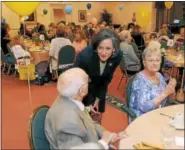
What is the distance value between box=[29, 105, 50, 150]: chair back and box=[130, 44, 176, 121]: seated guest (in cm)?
89

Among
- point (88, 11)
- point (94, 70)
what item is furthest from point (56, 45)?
point (88, 11)

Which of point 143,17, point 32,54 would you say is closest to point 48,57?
point 32,54

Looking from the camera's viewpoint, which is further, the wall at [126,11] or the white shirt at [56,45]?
the wall at [126,11]

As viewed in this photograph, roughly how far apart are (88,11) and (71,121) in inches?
533

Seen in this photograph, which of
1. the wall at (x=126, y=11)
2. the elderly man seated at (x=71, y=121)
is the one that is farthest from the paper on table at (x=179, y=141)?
the wall at (x=126, y=11)

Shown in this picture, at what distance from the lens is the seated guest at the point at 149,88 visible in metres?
2.25

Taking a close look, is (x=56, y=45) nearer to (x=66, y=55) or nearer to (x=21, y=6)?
(x=66, y=55)

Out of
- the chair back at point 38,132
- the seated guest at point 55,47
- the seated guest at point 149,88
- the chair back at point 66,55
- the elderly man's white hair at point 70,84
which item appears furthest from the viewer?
the seated guest at point 55,47

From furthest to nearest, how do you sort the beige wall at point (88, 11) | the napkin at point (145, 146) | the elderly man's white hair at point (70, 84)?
the beige wall at point (88, 11), the elderly man's white hair at point (70, 84), the napkin at point (145, 146)

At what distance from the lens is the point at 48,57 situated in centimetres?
631

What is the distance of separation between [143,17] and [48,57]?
2.83 meters

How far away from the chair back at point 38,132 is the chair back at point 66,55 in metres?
3.93

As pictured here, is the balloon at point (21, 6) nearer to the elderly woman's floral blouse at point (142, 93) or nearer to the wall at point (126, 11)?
the elderly woman's floral blouse at point (142, 93)

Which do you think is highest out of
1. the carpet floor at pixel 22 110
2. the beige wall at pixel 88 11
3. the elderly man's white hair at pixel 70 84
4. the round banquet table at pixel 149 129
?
the beige wall at pixel 88 11
